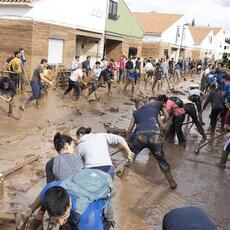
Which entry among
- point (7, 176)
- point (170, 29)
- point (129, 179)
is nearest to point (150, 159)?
point (129, 179)

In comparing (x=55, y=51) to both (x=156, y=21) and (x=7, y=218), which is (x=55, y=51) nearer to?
(x=7, y=218)

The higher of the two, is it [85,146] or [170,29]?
[170,29]

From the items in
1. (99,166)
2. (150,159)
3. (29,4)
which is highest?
(29,4)

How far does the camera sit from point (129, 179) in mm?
7051

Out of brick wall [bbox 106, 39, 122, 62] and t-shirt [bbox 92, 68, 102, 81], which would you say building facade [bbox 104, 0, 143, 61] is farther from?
t-shirt [bbox 92, 68, 102, 81]

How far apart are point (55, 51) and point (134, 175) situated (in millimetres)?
12233

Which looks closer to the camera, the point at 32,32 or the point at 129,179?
the point at 129,179

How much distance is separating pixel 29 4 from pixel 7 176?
36.1 feet

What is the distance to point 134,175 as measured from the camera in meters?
7.33

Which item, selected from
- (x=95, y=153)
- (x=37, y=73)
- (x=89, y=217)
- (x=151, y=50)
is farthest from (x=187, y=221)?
(x=151, y=50)

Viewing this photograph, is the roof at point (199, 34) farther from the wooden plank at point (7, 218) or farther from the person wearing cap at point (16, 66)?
the wooden plank at point (7, 218)

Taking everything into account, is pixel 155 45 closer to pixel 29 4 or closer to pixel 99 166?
pixel 29 4

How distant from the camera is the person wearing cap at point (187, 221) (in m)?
2.15

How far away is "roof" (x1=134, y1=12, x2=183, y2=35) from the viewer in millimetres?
35125
